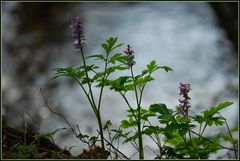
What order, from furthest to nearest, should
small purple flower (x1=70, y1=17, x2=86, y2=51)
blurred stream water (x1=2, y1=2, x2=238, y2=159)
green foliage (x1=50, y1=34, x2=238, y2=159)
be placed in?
blurred stream water (x1=2, y1=2, x2=238, y2=159) → small purple flower (x1=70, y1=17, x2=86, y2=51) → green foliage (x1=50, y1=34, x2=238, y2=159)

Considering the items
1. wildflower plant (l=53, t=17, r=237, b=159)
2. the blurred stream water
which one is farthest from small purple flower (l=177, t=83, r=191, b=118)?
the blurred stream water

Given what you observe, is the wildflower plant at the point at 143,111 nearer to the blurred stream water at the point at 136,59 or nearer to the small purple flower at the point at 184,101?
the small purple flower at the point at 184,101

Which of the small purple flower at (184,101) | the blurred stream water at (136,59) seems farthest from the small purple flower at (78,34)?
the blurred stream water at (136,59)

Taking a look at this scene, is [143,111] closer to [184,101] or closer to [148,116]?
[148,116]

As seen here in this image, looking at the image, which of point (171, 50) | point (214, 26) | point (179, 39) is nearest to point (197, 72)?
point (171, 50)

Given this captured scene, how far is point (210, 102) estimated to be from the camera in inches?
294

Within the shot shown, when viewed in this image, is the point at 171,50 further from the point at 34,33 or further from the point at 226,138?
the point at 226,138

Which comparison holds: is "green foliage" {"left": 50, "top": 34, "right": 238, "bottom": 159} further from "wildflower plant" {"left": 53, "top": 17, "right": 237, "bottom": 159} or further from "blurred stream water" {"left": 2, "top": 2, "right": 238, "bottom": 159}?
"blurred stream water" {"left": 2, "top": 2, "right": 238, "bottom": 159}

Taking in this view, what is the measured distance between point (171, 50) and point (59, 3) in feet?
16.3

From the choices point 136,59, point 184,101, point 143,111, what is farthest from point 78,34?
point 136,59

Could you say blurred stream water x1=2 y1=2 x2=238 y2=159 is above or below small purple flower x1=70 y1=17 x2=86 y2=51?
above

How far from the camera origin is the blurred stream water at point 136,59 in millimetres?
7371

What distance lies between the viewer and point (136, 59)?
335 inches

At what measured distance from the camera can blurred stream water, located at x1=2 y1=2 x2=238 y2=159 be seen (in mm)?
7371
